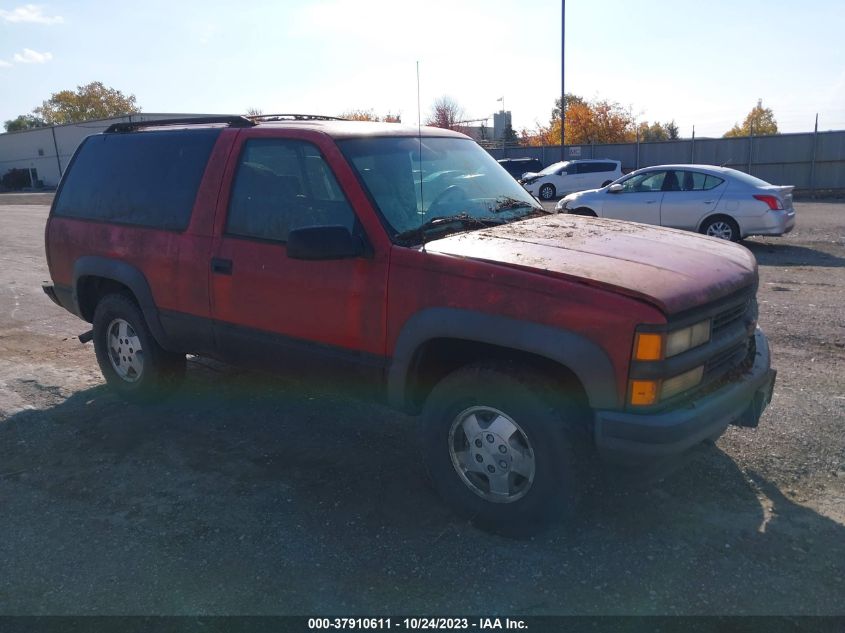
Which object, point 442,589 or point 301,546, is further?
point 301,546

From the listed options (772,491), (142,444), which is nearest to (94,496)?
(142,444)

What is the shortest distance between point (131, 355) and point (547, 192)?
24.4m

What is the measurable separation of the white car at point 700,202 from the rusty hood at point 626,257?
869 cm

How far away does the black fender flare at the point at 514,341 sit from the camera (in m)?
3.19

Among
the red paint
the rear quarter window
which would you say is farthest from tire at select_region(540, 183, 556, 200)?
the red paint

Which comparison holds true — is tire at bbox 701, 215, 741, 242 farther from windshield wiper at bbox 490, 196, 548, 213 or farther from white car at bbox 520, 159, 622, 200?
white car at bbox 520, 159, 622, 200

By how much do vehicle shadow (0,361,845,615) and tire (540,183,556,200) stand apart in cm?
2442

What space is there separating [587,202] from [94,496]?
1210 cm

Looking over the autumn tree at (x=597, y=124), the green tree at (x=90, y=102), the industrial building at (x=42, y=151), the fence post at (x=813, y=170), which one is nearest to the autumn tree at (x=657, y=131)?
the autumn tree at (x=597, y=124)

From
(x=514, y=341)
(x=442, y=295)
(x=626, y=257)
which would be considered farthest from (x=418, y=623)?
(x=626, y=257)

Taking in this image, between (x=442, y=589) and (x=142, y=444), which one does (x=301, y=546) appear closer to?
(x=442, y=589)

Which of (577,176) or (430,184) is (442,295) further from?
(577,176)

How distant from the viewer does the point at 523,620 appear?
3.03 m

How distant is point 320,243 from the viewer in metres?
3.67
